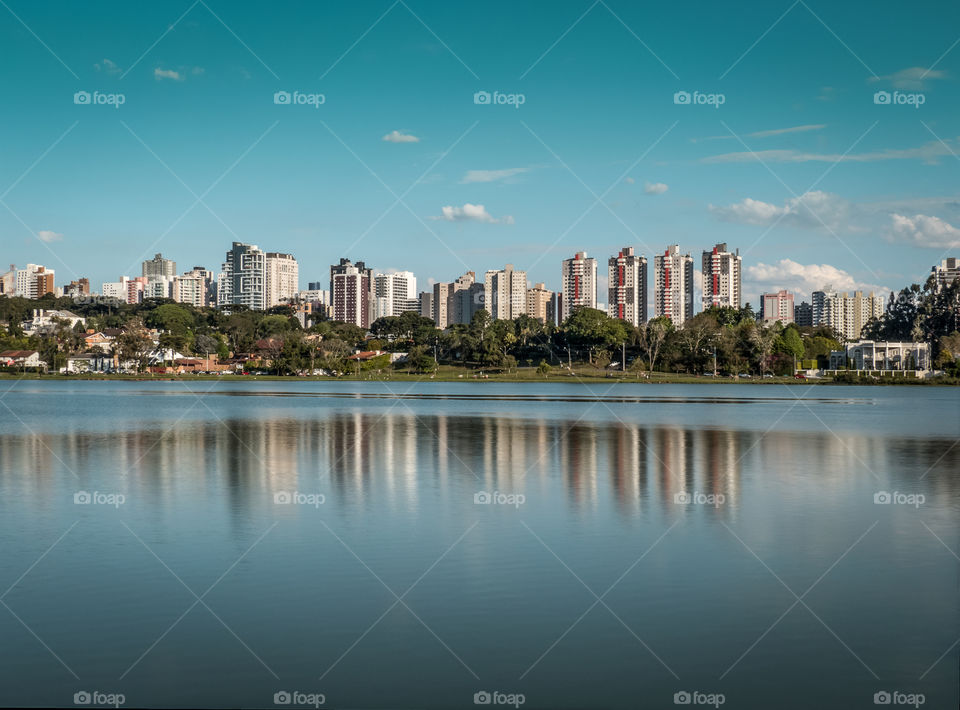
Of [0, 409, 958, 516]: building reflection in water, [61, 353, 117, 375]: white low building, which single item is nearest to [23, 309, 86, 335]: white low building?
[61, 353, 117, 375]: white low building

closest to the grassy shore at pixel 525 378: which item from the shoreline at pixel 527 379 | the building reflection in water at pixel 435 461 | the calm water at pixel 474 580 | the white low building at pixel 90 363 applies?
the shoreline at pixel 527 379

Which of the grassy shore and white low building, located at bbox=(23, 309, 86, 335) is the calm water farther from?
white low building, located at bbox=(23, 309, 86, 335)

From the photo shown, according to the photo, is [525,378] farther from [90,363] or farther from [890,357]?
[90,363]

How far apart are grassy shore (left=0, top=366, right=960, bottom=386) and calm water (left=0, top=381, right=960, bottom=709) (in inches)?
3274

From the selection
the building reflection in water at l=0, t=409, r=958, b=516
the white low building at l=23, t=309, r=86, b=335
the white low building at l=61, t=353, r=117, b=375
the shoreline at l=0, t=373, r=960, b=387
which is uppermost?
the white low building at l=23, t=309, r=86, b=335

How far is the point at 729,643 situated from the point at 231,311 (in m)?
176

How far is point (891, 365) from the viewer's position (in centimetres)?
12712

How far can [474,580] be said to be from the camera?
10.7m

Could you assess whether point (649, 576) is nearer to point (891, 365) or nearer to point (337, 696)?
point (337, 696)

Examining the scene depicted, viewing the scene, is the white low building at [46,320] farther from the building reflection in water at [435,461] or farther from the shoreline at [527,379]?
the building reflection in water at [435,461]

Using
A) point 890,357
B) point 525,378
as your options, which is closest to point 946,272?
point 890,357

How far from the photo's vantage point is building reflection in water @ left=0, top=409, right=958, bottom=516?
17.8 meters

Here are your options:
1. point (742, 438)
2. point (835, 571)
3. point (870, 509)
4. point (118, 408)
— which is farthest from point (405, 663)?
point (118, 408)

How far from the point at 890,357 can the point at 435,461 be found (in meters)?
120
